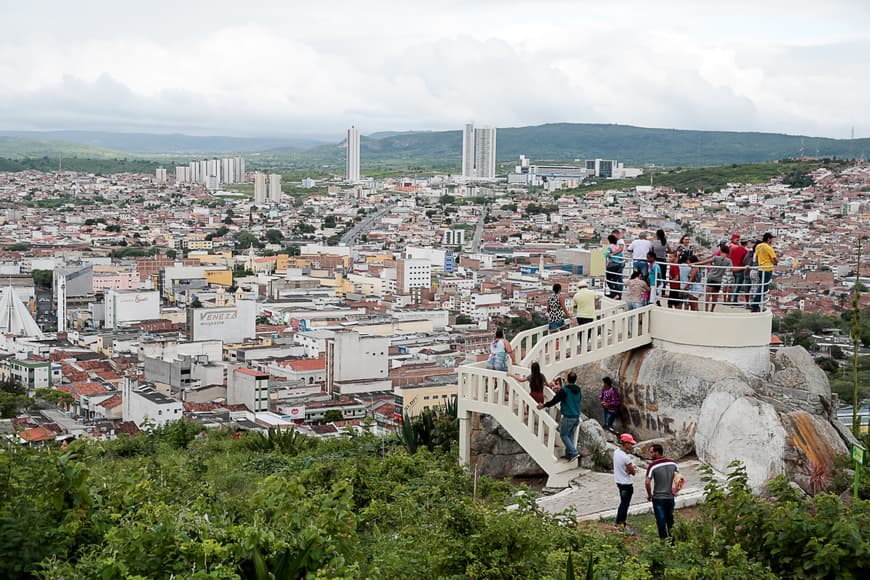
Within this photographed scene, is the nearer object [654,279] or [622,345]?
[622,345]

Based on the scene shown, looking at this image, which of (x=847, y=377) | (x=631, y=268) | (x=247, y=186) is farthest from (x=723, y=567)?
(x=247, y=186)

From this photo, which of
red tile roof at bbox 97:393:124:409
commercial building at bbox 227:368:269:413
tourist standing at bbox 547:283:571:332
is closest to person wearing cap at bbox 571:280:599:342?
tourist standing at bbox 547:283:571:332

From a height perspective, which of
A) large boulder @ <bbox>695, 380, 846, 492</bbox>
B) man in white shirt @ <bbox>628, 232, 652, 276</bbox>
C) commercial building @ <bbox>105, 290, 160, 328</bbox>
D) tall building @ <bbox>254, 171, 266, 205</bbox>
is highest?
man in white shirt @ <bbox>628, 232, 652, 276</bbox>

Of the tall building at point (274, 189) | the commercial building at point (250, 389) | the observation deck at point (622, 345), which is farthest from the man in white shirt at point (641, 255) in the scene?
the tall building at point (274, 189)

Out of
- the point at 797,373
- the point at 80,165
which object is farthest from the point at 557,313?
the point at 80,165

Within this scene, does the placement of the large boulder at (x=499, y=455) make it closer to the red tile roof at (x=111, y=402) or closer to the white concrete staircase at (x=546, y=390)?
the white concrete staircase at (x=546, y=390)

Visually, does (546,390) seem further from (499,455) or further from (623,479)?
(623,479)

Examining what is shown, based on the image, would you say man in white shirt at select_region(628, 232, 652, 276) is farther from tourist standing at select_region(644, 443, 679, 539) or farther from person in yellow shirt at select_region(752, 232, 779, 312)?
tourist standing at select_region(644, 443, 679, 539)

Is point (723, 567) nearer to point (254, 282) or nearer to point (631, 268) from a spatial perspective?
point (631, 268)
